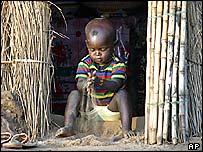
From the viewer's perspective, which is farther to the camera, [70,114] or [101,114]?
[101,114]

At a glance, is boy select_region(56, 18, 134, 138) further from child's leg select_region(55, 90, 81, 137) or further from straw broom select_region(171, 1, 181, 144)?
straw broom select_region(171, 1, 181, 144)

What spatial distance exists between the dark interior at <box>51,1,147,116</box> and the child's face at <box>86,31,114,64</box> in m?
1.21

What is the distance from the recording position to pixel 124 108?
12.7 ft

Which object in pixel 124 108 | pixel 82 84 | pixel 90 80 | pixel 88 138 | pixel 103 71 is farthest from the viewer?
→ pixel 103 71

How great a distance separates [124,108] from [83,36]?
1.75 meters

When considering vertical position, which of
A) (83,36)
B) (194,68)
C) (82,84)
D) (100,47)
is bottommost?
(82,84)

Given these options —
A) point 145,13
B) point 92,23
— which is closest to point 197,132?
point 92,23

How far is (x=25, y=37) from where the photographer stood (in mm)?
3750

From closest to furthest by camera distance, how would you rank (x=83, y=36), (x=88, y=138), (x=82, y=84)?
(x=88, y=138)
(x=82, y=84)
(x=83, y=36)

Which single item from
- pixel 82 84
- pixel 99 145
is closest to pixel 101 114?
pixel 82 84

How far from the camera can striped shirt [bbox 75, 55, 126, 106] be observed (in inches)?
160

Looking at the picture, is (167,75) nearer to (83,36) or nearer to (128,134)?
(128,134)

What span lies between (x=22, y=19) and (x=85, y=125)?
948mm

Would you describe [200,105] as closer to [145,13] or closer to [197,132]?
[197,132]
